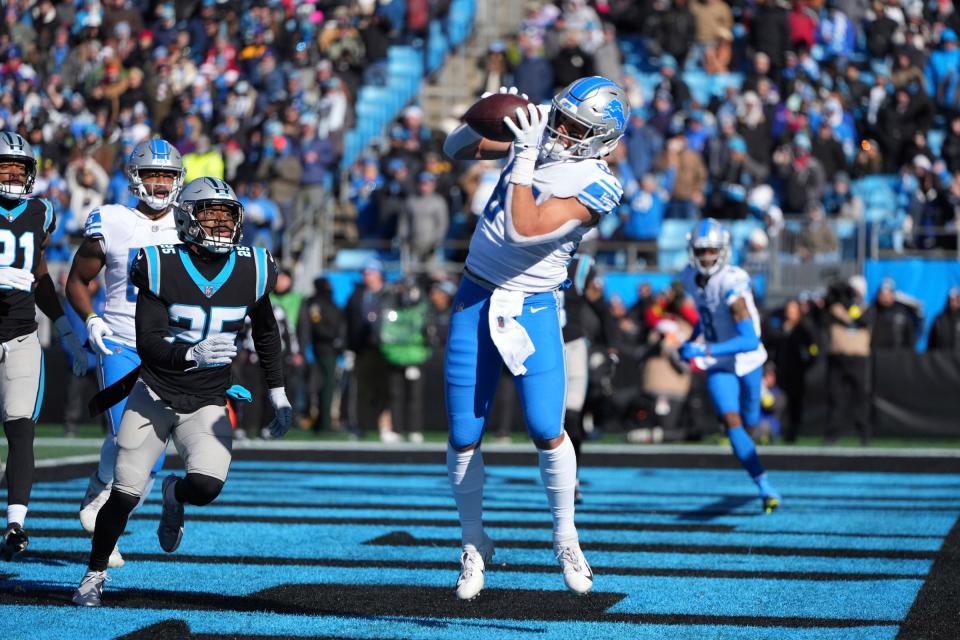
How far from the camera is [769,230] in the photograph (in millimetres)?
15820

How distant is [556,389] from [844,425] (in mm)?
10164

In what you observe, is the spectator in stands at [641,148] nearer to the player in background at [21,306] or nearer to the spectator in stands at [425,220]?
the spectator in stands at [425,220]

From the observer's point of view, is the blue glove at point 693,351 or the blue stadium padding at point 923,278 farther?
the blue stadium padding at point 923,278

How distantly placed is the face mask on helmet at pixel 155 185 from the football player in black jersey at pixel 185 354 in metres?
1.07

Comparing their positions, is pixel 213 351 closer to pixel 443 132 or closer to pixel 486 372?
pixel 486 372

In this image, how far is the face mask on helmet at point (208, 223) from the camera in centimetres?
527

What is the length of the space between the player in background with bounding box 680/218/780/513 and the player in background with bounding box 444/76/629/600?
3.06m

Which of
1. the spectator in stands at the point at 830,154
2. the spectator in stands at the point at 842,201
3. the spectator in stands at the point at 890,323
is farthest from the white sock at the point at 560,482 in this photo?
the spectator in stands at the point at 830,154

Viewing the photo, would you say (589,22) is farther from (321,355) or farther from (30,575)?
(30,575)

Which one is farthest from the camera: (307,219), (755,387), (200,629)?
(307,219)

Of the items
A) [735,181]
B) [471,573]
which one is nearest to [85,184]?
[735,181]

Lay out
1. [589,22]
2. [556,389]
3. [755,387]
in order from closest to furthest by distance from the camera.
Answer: [556,389]
[755,387]
[589,22]

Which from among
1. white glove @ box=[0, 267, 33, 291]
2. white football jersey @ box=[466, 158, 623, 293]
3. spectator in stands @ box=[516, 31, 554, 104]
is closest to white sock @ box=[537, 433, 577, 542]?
white football jersey @ box=[466, 158, 623, 293]

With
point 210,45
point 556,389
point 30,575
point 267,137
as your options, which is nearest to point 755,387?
point 556,389
